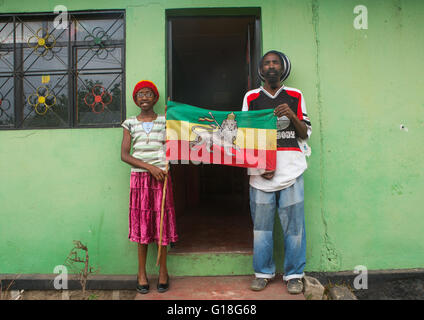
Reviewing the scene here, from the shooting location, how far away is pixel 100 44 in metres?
3.29

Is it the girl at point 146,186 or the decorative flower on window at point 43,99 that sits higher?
the decorative flower on window at point 43,99

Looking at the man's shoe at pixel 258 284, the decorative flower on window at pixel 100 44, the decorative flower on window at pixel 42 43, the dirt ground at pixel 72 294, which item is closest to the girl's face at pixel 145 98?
the decorative flower on window at pixel 100 44

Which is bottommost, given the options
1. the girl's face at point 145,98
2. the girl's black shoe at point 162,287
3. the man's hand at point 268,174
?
the girl's black shoe at point 162,287

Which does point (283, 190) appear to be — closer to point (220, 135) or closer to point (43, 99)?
point (220, 135)

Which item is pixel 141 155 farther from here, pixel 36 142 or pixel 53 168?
pixel 36 142

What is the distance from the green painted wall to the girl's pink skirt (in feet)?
1.30

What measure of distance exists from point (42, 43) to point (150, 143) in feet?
6.24

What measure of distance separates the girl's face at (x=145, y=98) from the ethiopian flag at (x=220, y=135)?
22 cm

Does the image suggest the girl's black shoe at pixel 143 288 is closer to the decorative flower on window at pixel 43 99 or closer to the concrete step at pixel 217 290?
the concrete step at pixel 217 290

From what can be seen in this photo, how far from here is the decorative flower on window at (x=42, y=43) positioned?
3334mm

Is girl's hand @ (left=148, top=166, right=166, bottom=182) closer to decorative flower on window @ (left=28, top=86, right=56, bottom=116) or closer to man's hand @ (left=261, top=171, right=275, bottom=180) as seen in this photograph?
man's hand @ (left=261, top=171, right=275, bottom=180)

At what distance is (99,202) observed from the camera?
322 centimetres

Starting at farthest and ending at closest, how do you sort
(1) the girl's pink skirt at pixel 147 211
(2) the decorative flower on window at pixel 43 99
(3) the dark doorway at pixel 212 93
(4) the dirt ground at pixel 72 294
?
1. (3) the dark doorway at pixel 212 93
2. (2) the decorative flower on window at pixel 43 99
3. (4) the dirt ground at pixel 72 294
4. (1) the girl's pink skirt at pixel 147 211

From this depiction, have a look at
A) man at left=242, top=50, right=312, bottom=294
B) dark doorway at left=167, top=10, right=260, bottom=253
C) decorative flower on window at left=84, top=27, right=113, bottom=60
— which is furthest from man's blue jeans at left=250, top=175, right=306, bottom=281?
decorative flower on window at left=84, top=27, right=113, bottom=60
